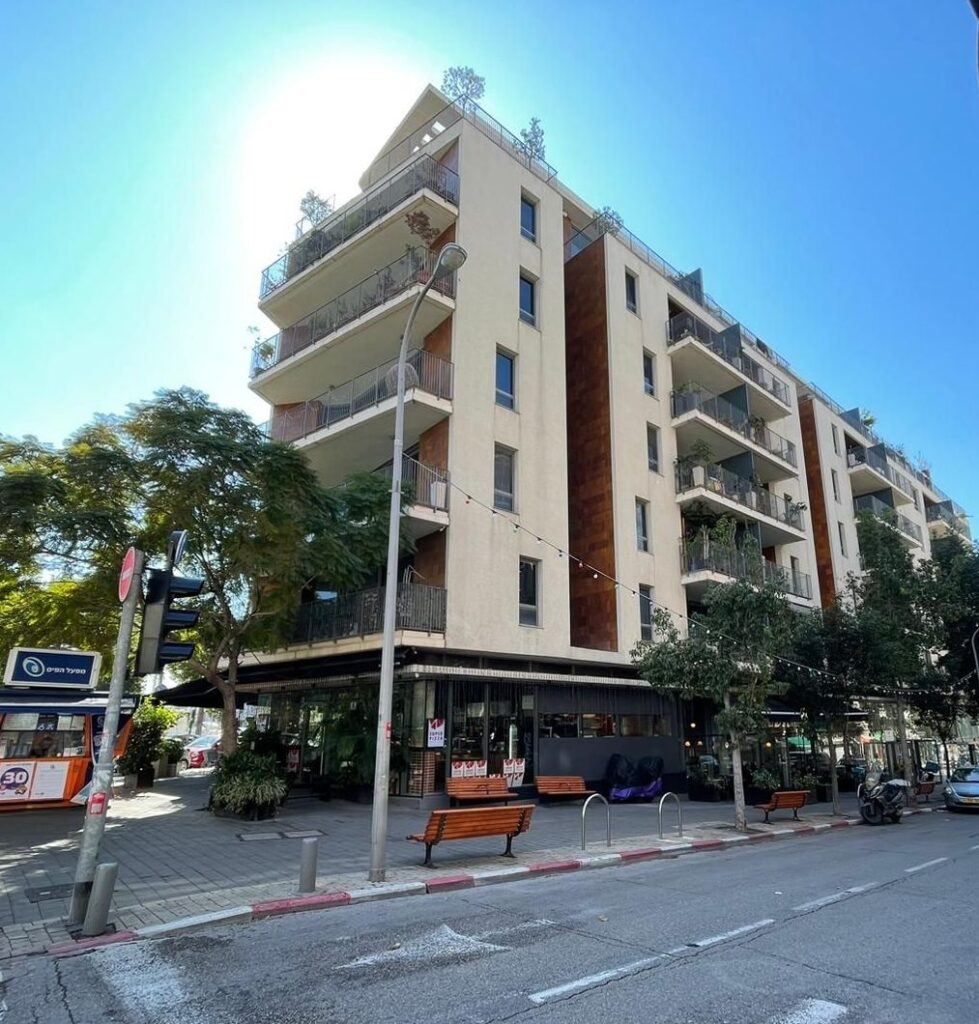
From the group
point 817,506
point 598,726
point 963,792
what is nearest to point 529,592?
point 598,726

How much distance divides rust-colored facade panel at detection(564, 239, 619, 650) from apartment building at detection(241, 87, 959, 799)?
75 mm

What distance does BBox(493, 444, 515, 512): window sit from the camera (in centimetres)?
1933

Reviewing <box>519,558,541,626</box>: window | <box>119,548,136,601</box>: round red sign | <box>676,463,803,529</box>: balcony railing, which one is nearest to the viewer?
<box>119,548,136,601</box>: round red sign

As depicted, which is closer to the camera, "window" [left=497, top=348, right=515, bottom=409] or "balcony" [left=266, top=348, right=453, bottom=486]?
"balcony" [left=266, top=348, right=453, bottom=486]

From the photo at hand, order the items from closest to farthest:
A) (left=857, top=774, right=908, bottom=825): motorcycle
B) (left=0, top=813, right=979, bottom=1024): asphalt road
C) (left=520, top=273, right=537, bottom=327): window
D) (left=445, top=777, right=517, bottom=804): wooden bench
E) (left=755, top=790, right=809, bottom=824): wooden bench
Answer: (left=0, top=813, right=979, bottom=1024): asphalt road → (left=445, top=777, right=517, bottom=804): wooden bench → (left=755, top=790, right=809, bottom=824): wooden bench → (left=857, top=774, right=908, bottom=825): motorcycle → (left=520, top=273, right=537, bottom=327): window

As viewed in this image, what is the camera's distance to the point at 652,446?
→ 24766 mm

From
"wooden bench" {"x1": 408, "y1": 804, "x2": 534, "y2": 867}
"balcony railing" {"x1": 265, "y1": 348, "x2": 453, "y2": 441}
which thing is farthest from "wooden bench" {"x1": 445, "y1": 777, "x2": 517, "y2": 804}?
"balcony railing" {"x1": 265, "y1": 348, "x2": 453, "y2": 441}

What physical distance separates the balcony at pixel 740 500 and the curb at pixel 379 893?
13608 millimetres

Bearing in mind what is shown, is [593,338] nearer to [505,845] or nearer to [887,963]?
[505,845]

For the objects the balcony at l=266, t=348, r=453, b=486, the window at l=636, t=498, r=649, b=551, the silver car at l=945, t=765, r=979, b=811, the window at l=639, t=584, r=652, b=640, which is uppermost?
the balcony at l=266, t=348, r=453, b=486

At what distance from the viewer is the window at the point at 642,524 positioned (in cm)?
2291

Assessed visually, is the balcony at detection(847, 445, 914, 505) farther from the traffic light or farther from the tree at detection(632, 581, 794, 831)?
the traffic light

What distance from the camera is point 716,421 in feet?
84.7

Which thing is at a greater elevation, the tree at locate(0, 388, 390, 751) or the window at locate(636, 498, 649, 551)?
the window at locate(636, 498, 649, 551)
